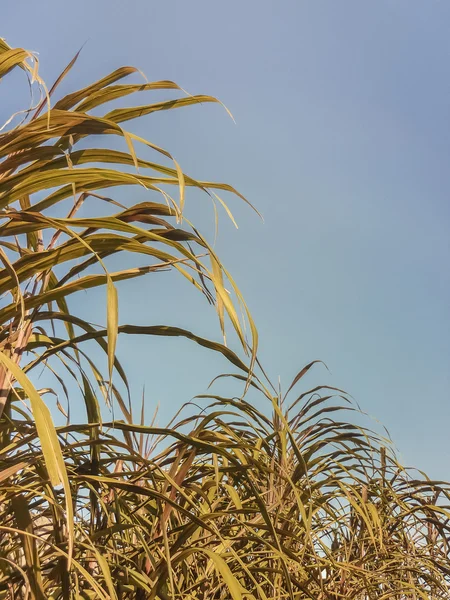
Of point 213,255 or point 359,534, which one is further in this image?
point 359,534

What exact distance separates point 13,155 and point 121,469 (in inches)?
23.5

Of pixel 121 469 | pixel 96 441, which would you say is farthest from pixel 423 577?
pixel 96 441

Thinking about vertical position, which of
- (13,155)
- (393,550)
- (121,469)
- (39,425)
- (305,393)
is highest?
(305,393)

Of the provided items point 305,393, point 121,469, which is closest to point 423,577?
point 305,393

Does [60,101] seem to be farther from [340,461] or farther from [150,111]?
[340,461]

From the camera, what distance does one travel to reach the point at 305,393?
1.34 m

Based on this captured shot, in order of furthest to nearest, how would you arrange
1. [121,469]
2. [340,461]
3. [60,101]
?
[340,461] → [121,469] → [60,101]

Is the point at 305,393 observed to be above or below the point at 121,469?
above

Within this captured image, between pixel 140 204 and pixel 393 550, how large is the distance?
1106 millimetres

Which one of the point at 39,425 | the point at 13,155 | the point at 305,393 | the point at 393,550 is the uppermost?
the point at 305,393

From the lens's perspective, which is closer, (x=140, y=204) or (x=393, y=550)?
(x=140, y=204)

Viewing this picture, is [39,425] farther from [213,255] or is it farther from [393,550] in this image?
[393,550]

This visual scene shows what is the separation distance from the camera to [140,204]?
2.51 ft

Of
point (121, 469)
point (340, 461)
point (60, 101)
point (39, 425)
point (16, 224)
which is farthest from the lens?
point (340, 461)
